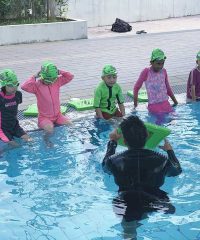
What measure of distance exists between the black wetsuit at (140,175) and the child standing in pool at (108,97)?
9.06ft

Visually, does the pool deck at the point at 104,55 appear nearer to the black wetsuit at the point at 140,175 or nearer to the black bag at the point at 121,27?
the black bag at the point at 121,27

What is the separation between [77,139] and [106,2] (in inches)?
466

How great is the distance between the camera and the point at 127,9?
17734 millimetres

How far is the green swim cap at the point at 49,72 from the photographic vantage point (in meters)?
6.31

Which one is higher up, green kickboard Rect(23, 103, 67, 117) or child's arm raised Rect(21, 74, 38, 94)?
child's arm raised Rect(21, 74, 38, 94)

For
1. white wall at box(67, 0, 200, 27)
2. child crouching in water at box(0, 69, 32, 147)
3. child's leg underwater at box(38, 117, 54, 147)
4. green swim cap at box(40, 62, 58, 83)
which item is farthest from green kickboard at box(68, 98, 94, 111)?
white wall at box(67, 0, 200, 27)

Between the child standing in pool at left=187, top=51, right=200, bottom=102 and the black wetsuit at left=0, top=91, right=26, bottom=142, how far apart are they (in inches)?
117

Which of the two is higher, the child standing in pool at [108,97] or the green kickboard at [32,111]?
the child standing in pool at [108,97]

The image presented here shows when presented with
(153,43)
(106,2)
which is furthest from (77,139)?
(106,2)

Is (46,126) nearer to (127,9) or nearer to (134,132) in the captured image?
(134,132)

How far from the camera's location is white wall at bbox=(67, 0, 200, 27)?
16.9 metres

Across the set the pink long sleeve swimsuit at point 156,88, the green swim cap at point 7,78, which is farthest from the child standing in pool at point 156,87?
the green swim cap at point 7,78

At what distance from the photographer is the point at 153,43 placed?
513 inches

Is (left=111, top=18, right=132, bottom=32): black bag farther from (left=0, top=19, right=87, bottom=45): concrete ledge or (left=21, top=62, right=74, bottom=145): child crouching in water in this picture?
(left=21, top=62, right=74, bottom=145): child crouching in water
